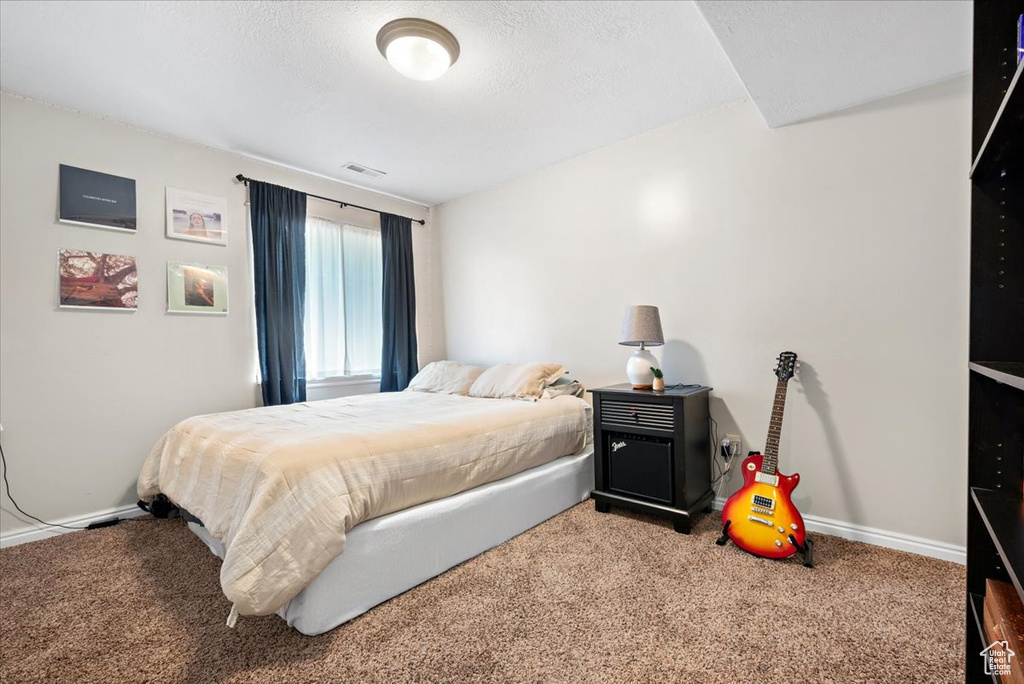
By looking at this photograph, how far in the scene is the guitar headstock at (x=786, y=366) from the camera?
2279mm

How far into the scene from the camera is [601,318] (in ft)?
10.6

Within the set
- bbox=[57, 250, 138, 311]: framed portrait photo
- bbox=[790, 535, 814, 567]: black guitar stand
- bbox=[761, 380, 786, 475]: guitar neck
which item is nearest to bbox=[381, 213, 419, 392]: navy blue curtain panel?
bbox=[57, 250, 138, 311]: framed portrait photo

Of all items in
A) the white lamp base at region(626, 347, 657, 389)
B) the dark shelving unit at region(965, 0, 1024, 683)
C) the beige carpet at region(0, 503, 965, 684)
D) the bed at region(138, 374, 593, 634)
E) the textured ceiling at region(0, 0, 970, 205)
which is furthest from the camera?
the white lamp base at region(626, 347, 657, 389)

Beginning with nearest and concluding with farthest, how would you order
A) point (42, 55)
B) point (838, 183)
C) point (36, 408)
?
point (42, 55), point (838, 183), point (36, 408)

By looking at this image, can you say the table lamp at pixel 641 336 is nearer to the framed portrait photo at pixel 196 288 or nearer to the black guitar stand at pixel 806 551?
the black guitar stand at pixel 806 551

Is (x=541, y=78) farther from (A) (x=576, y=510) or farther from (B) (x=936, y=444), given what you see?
(B) (x=936, y=444)

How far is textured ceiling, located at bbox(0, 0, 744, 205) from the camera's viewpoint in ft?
6.26

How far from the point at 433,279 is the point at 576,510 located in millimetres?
2668

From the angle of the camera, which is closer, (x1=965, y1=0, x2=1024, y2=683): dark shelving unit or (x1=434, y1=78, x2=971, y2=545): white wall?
(x1=965, y1=0, x2=1024, y2=683): dark shelving unit

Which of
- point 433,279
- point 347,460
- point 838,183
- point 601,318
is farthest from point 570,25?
point 433,279

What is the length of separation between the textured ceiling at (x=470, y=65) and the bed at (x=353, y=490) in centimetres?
176

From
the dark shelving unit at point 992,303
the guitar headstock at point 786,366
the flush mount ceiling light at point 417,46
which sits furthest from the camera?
the guitar headstock at point 786,366

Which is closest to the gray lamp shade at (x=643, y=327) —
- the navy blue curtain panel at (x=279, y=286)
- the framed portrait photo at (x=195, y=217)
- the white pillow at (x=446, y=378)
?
the white pillow at (x=446, y=378)
